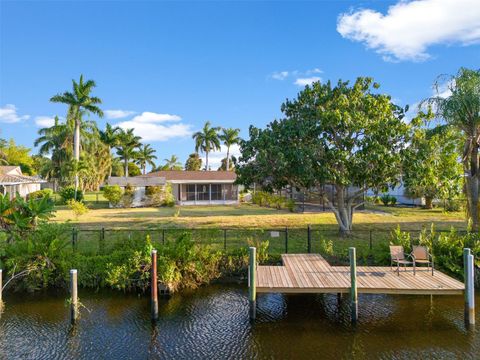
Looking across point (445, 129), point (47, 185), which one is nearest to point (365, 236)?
point (445, 129)

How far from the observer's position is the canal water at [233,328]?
7754 millimetres

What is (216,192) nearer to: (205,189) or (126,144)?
(205,189)

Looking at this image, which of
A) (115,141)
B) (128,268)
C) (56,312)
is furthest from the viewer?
(115,141)

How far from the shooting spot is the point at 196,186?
126 ft

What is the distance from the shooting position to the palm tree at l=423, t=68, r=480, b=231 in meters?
14.4

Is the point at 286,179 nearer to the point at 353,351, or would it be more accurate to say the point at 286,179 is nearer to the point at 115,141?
the point at 353,351

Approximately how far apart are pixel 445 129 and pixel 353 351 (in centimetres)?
1132

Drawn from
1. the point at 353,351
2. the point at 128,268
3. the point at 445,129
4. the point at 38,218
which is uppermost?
the point at 445,129

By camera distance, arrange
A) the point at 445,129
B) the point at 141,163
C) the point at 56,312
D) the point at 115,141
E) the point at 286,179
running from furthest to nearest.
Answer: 1. the point at 141,163
2. the point at 115,141
3. the point at 286,179
4. the point at 445,129
5. the point at 56,312

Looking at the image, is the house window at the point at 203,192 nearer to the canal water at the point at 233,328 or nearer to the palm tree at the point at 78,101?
the palm tree at the point at 78,101

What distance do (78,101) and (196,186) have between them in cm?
1712

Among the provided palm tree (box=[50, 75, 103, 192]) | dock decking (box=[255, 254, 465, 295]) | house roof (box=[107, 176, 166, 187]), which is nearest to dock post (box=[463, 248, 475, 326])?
dock decking (box=[255, 254, 465, 295])

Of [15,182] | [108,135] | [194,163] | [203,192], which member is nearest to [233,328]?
[15,182]

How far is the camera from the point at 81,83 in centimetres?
4047
